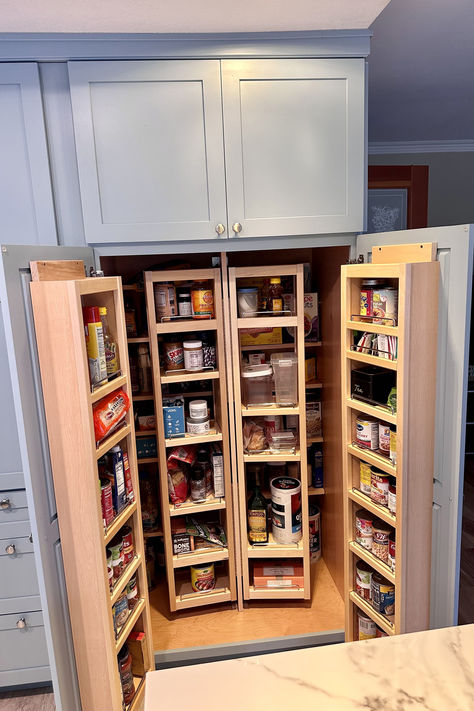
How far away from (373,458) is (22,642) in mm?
1608

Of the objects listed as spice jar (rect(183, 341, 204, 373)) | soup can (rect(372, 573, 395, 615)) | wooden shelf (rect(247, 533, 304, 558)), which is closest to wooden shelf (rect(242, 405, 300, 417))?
spice jar (rect(183, 341, 204, 373))

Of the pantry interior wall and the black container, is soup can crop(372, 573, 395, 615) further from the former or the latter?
the black container

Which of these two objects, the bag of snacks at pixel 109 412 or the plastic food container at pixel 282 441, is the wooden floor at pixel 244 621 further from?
the bag of snacks at pixel 109 412

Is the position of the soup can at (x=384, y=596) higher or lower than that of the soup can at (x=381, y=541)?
lower

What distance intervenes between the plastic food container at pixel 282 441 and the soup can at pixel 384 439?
612 mm

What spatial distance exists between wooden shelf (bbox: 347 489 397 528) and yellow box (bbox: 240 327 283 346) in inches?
30.2

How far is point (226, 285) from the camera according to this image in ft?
6.88

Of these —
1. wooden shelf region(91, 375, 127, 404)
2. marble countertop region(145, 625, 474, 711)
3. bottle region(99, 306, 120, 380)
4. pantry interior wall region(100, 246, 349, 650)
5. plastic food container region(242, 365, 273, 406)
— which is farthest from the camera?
plastic food container region(242, 365, 273, 406)

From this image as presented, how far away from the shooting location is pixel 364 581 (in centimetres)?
187

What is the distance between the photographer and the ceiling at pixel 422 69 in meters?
1.72

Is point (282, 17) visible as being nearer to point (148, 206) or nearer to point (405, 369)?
point (148, 206)

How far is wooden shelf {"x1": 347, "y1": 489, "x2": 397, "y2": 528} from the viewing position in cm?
162

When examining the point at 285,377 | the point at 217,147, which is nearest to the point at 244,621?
the point at 285,377

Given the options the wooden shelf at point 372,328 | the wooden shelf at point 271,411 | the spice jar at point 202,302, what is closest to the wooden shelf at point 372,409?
the wooden shelf at point 372,328
